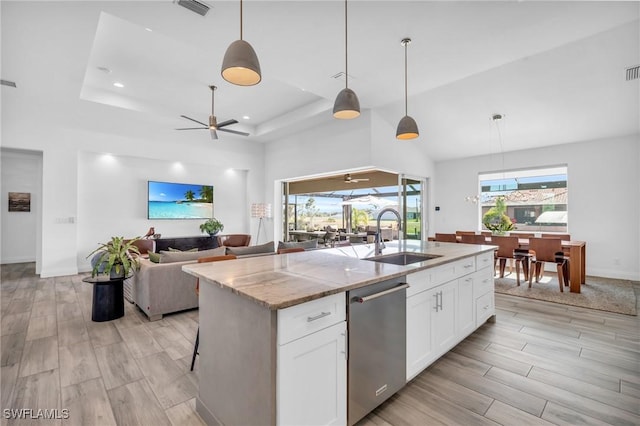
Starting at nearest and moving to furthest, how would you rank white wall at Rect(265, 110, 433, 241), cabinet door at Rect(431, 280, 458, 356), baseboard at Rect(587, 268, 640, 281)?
cabinet door at Rect(431, 280, 458, 356) < baseboard at Rect(587, 268, 640, 281) < white wall at Rect(265, 110, 433, 241)

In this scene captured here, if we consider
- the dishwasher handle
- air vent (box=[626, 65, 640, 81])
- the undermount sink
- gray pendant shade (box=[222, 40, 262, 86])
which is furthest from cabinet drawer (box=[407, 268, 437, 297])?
air vent (box=[626, 65, 640, 81])

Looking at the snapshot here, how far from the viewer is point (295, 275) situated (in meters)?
1.78

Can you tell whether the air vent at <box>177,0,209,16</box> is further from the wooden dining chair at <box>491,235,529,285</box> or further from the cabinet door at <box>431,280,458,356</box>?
the wooden dining chair at <box>491,235,529,285</box>

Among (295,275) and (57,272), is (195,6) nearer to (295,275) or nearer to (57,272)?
(295,275)

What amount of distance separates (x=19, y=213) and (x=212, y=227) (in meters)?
4.59

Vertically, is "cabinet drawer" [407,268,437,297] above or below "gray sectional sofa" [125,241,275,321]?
above

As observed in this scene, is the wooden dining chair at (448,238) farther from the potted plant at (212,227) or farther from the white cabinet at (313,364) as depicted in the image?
the potted plant at (212,227)

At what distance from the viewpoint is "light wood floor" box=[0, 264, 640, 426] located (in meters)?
1.82

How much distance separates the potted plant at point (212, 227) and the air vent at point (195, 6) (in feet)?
17.3

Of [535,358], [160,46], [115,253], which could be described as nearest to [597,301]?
[535,358]

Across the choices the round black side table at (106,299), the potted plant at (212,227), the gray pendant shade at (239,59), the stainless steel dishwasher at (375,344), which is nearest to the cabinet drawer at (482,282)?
the stainless steel dishwasher at (375,344)

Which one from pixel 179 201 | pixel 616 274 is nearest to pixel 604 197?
pixel 616 274

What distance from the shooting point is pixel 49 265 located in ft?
18.0

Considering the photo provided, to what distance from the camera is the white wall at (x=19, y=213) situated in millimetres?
6746
